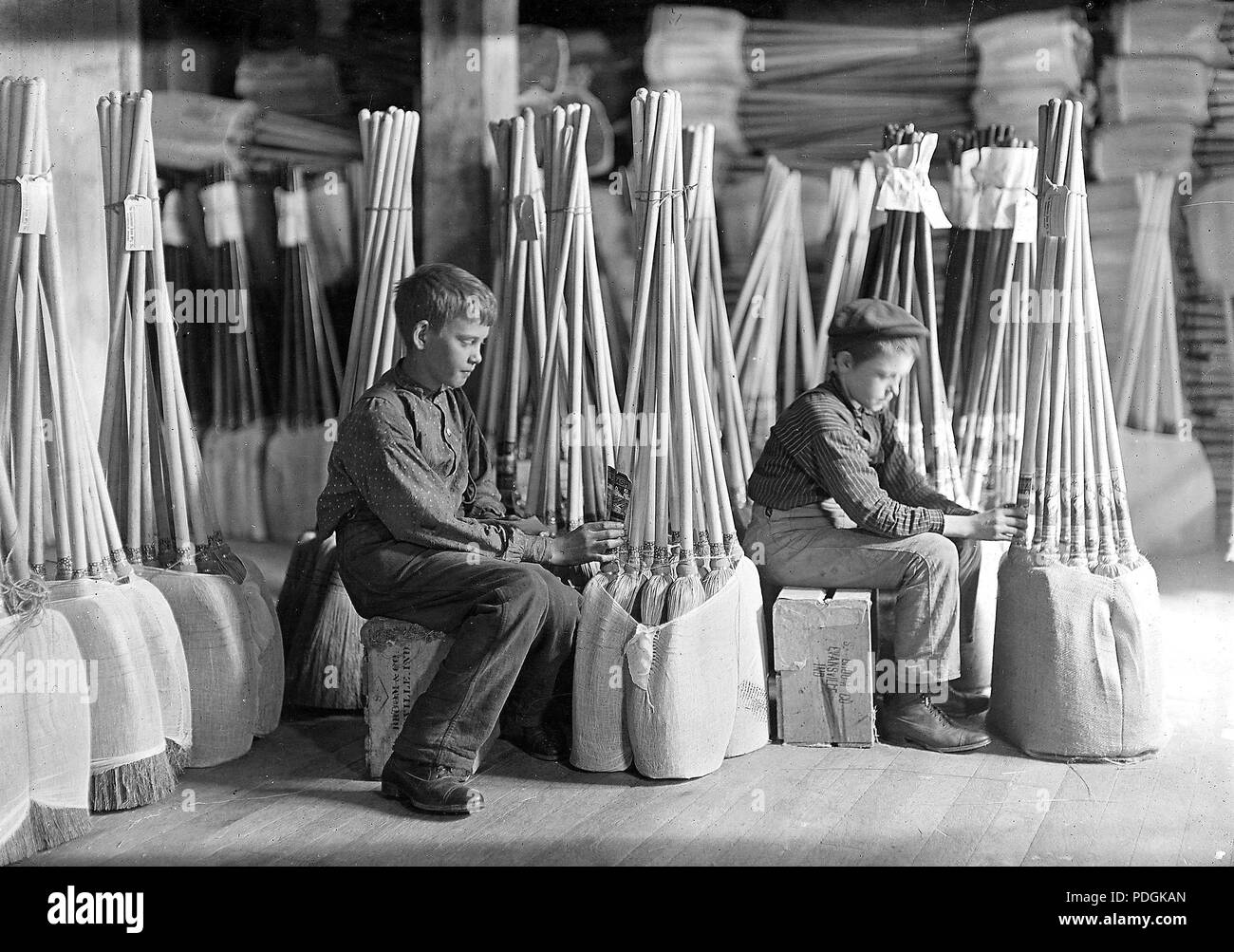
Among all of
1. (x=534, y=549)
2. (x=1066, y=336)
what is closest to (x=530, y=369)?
(x=534, y=549)

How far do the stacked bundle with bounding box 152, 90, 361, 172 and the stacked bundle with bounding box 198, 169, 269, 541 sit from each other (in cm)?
10

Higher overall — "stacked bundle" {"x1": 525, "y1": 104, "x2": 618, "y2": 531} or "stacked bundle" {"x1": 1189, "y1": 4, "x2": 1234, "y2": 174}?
"stacked bundle" {"x1": 1189, "y1": 4, "x2": 1234, "y2": 174}

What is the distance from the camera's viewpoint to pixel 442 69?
405 centimetres

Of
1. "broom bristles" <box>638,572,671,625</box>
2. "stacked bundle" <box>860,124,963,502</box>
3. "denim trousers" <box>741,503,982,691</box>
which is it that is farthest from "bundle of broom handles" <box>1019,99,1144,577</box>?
"broom bristles" <box>638,572,671,625</box>

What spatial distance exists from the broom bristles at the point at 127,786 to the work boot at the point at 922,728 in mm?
2024

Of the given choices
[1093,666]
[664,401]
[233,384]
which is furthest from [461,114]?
[1093,666]

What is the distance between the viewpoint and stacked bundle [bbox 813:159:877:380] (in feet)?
13.5

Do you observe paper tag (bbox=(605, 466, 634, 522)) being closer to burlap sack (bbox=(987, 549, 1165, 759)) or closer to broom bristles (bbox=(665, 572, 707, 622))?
broom bristles (bbox=(665, 572, 707, 622))

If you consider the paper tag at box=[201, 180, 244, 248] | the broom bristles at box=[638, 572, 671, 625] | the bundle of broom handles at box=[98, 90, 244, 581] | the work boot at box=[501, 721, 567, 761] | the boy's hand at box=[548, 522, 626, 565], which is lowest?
the work boot at box=[501, 721, 567, 761]

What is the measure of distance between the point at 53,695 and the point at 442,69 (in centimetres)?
225

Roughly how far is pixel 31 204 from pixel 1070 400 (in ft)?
9.27

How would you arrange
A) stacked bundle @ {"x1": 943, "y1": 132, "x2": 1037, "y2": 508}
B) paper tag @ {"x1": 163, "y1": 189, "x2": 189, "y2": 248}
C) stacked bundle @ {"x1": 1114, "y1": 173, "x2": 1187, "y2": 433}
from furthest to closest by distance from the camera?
paper tag @ {"x1": 163, "y1": 189, "x2": 189, "y2": 248} → stacked bundle @ {"x1": 943, "y1": 132, "x2": 1037, "y2": 508} → stacked bundle @ {"x1": 1114, "y1": 173, "x2": 1187, "y2": 433}
